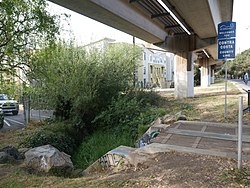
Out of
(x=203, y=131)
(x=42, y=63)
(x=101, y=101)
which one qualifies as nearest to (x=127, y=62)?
(x=101, y=101)

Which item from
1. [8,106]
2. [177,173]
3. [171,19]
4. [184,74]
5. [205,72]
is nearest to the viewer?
[177,173]

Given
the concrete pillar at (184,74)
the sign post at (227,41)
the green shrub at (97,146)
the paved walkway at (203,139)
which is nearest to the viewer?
the paved walkway at (203,139)

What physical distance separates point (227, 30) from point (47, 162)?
23.0ft

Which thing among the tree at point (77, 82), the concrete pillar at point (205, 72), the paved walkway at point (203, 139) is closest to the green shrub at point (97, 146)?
the tree at point (77, 82)

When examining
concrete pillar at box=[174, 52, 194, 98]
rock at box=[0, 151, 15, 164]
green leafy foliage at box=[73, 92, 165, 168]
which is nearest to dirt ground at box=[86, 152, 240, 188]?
rock at box=[0, 151, 15, 164]

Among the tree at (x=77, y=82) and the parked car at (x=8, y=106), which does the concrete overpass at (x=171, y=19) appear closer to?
the tree at (x=77, y=82)

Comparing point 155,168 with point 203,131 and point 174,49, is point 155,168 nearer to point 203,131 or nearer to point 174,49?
point 203,131

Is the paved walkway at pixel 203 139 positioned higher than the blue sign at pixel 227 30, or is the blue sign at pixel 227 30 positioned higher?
the blue sign at pixel 227 30

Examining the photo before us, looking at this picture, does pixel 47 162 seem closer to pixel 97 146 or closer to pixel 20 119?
pixel 97 146

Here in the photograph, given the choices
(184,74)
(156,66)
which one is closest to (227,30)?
(184,74)

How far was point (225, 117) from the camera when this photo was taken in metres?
7.71

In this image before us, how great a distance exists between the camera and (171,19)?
492 inches

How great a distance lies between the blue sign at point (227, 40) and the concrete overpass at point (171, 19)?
123 centimetres

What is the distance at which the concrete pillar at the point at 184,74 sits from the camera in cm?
1675
